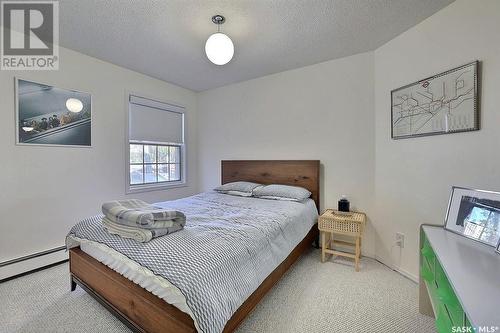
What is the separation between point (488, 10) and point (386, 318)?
2323 millimetres

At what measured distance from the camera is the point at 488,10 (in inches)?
59.6

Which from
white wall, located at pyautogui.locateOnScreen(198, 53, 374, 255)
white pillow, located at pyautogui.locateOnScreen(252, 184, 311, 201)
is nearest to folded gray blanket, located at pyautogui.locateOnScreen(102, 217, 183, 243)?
white pillow, located at pyautogui.locateOnScreen(252, 184, 311, 201)

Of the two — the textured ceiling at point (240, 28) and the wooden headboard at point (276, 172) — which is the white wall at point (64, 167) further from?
the wooden headboard at point (276, 172)

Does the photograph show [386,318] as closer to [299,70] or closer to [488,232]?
[488,232]

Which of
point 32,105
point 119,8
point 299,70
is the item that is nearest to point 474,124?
point 299,70

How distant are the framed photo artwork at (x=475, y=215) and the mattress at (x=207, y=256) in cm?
119

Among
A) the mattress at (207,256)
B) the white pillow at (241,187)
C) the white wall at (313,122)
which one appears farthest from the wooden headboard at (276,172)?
the mattress at (207,256)

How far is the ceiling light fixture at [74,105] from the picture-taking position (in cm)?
253

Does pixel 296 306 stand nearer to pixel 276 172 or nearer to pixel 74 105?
pixel 276 172

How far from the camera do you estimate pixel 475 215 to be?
134 centimetres

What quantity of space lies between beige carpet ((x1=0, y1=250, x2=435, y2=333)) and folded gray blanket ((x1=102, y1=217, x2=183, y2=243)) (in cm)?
68

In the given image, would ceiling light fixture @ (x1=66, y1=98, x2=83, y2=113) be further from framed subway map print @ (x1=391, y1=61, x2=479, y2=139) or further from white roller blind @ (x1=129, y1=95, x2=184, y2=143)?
framed subway map print @ (x1=391, y1=61, x2=479, y2=139)

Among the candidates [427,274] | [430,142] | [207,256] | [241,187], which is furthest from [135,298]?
[430,142]

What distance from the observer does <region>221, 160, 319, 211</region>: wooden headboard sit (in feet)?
9.43
